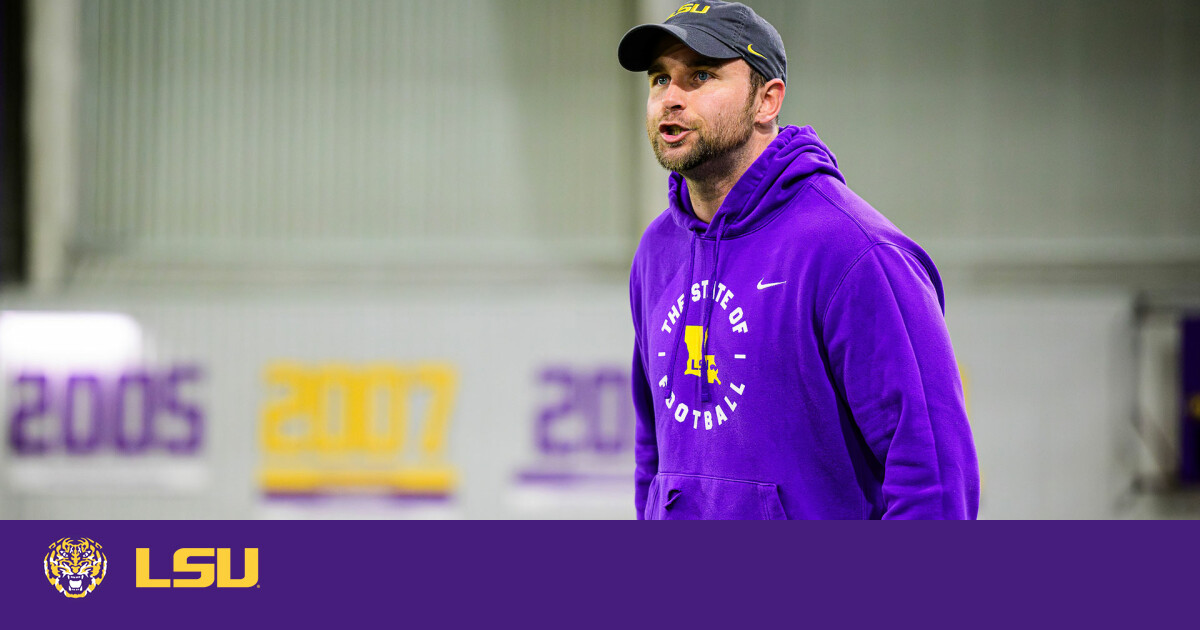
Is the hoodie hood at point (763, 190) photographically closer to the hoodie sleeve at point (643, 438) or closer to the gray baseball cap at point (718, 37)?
the gray baseball cap at point (718, 37)

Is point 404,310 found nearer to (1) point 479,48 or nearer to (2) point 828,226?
(1) point 479,48

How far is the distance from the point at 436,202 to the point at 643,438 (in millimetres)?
5998

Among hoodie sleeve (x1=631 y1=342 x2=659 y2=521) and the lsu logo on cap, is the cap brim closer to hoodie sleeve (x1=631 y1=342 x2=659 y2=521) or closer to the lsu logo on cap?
the lsu logo on cap

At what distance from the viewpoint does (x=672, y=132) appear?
1.77 meters

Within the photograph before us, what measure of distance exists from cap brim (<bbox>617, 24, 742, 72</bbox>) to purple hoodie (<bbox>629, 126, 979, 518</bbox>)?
207 millimetres

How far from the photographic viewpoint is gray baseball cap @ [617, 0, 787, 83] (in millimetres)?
1726

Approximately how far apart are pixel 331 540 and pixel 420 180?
21.4 ft

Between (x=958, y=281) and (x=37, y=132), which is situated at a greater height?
(x=37, y=132)

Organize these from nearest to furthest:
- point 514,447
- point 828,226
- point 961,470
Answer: point 961,470, point 828,226, point 514,447

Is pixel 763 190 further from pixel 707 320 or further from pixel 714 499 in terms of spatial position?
pixel 714 499

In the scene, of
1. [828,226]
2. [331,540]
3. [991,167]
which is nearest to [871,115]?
[991,167]

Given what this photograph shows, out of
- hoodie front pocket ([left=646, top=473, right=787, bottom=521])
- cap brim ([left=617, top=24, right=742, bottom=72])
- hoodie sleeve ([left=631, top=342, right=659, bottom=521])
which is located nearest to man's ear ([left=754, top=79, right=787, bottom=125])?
cap brim ([left=617, top=24, right=742, bottom=72])

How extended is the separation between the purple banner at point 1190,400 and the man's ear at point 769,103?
22.8ft

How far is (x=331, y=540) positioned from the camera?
150 cm
